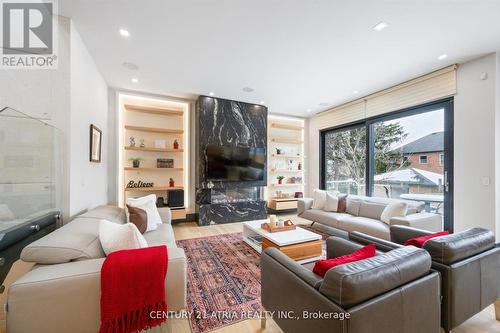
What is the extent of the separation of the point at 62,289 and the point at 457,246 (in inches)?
99.0

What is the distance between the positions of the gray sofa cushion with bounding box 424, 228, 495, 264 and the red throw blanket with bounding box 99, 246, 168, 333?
1.84 m

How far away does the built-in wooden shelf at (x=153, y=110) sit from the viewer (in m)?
4.20

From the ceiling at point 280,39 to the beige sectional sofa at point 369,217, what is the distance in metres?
2.21

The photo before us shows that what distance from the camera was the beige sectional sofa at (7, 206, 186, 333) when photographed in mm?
1127

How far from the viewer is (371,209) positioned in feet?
11.7

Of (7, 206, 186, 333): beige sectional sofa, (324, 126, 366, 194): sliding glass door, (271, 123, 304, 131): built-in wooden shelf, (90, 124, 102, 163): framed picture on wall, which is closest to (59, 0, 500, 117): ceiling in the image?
(90, 124, 102, 163): framed picture on wall

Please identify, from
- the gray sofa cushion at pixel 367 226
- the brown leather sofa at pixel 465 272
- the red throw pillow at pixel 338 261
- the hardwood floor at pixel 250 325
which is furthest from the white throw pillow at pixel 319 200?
the red throw pillow at pixel 338 261

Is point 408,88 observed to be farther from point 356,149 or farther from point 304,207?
point 304,207

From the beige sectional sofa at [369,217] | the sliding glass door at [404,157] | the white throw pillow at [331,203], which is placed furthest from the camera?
the white throw pillow at [331,203]

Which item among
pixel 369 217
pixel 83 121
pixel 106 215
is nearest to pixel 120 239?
pixel 106 215

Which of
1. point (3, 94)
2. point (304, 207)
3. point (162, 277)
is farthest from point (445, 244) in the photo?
point (3, 94)

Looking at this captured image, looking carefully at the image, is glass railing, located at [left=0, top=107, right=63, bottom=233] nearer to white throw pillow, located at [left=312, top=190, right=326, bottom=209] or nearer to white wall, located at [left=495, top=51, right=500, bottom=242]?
white throw pillow, located at [left=312, top=190, right=326, bottom=209]

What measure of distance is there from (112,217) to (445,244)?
3.13 metres

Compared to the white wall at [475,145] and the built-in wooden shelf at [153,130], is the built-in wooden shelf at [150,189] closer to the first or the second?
the built-in wooden shelf at [153,130]
